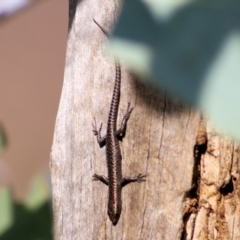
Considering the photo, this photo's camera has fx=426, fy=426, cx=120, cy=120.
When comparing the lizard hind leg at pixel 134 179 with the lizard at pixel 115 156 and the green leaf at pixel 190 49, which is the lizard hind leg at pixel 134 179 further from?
the green leaf at pixel 190 49

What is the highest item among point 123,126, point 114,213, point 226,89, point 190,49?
point 190,49

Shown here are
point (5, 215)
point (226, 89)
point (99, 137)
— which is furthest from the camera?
point (5, 215)

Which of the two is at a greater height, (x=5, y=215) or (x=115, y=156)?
(x=115, y=156)

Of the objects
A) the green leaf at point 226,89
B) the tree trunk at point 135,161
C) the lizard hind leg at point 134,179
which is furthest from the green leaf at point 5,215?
the green leaf at point 226,89

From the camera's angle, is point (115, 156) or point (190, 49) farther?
point (115, 156)

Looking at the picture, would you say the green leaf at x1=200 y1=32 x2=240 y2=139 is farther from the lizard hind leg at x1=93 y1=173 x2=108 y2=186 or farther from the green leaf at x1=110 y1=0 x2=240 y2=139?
the lizard hind leg at x1=93 y1=173 x2=108 y2=186

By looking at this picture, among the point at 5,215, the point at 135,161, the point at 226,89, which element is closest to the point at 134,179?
the point at 135,161

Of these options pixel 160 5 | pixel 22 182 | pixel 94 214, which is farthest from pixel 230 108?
pixel 22 182

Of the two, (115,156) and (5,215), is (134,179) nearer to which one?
(115,156)
